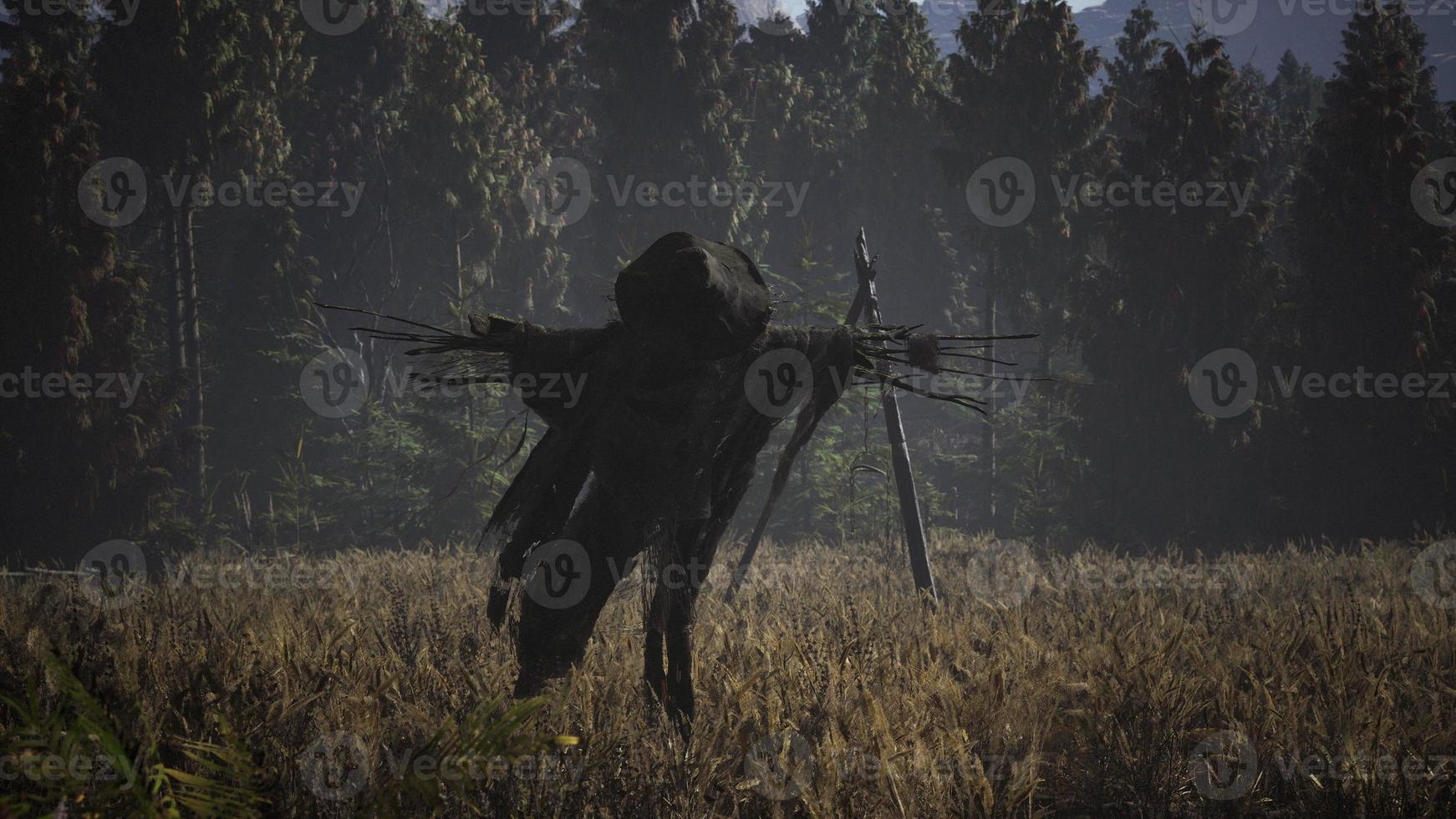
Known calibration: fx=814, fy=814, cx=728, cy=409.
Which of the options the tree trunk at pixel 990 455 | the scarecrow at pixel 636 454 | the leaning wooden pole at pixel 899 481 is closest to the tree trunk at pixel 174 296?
the leaning wooden pole at pixel 899 481

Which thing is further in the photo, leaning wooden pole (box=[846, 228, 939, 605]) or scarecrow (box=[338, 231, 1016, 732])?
leaning wooden pole (box=[846, 228, 939, 605])

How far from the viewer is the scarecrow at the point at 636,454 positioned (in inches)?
150

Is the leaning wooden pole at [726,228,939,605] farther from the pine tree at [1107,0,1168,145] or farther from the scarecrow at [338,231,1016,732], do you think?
the pine tree at [1107,0,1168,145]

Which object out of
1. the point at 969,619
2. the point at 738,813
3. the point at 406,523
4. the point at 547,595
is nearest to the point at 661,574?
the point at 547,595

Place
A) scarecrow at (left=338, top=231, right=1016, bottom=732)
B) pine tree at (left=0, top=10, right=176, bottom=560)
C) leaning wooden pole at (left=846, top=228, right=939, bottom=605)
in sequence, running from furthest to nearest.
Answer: pine tree at (left=0, top=10, right=176, bottom=560), leaning wooden pole at (left=846, top=228, right=939, bottom=605), scarecrow at (left=338, top=231, right=1016, bottom=732)

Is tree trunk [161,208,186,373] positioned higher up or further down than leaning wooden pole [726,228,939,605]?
higher up

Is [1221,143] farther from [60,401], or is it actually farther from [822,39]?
[60,401]

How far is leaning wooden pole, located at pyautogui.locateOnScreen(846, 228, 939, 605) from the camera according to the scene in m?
8.38

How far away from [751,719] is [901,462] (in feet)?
16.9

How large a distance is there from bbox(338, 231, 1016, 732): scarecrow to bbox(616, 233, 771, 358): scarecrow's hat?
2 cm

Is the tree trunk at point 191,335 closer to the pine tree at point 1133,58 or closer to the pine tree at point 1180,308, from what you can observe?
the pine tree at point 1180,308

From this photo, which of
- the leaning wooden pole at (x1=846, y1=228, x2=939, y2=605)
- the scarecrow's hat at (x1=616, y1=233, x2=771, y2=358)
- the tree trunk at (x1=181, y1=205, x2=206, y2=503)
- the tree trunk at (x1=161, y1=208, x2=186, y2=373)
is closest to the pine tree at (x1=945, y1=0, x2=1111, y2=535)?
the leaning wooden pole at (x1=846, y1=228, x2=939, y2=605)

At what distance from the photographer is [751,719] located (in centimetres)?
397

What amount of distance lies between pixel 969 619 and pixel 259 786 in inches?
224
